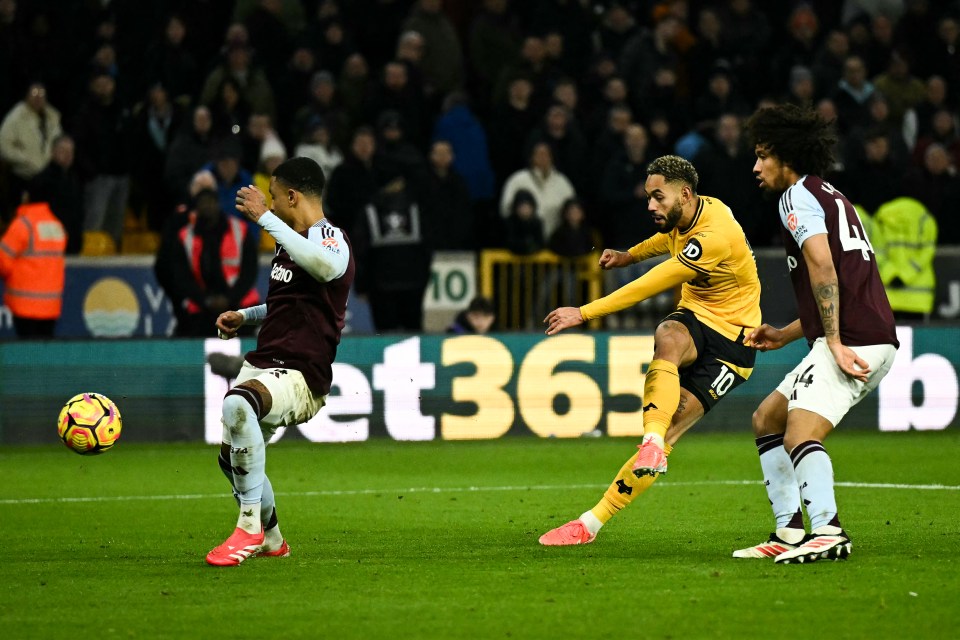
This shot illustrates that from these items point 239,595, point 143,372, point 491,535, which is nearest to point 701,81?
point 143,372

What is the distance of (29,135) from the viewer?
18234 mm

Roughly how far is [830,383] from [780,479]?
811 mm

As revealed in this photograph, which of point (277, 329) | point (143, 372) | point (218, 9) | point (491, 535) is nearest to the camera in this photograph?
point (277, 329)

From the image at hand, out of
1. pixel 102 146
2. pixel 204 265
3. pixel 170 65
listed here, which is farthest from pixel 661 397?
pixel 170 65

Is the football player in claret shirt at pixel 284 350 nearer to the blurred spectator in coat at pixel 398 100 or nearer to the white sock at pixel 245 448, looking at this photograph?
the white sock at pixel 245 448

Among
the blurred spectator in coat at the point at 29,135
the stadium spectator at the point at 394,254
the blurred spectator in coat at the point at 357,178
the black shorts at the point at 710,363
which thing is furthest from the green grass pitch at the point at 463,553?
the blurred spectator in coat at the point at 29,135

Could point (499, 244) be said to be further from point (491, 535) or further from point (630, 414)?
point (491, 535)

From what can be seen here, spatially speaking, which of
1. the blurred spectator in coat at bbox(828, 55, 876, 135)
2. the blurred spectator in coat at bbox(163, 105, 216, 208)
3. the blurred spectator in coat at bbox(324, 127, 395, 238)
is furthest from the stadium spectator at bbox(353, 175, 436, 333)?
the blurred spectator in coat at bbox(828, 55, 876, 135)

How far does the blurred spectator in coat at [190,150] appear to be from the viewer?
719 inches

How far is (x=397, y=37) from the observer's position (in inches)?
849

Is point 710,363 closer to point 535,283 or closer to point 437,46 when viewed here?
point 535,283

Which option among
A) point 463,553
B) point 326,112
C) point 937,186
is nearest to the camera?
point 463,553

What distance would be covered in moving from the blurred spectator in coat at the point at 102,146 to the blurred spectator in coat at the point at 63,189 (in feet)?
1.29

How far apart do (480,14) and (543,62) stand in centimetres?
130
